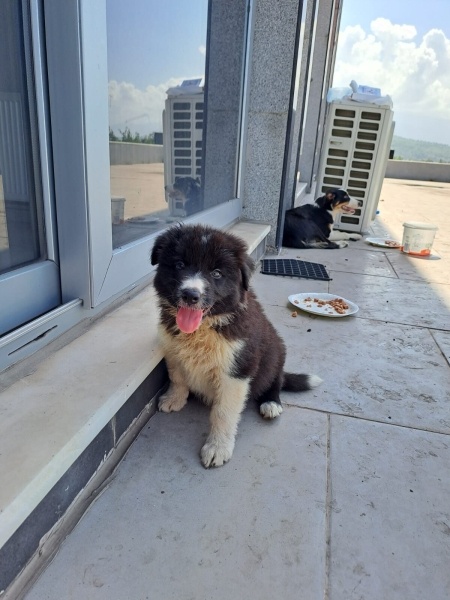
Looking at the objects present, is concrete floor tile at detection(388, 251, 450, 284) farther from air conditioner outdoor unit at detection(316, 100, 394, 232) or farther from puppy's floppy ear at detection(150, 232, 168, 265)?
puppy's floppy ear at detection(150, 232, 168, 265)

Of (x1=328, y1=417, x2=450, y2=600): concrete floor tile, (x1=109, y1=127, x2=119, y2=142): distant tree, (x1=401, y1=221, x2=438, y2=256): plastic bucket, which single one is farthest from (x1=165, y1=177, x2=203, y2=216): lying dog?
(x1=401, y1=221, x2=438, y2=256): plastic bucket

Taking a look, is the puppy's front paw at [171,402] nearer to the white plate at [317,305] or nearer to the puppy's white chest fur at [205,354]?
the puppy's white chest fur at [205,354]

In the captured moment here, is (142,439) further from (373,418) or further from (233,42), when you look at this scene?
(233,42)

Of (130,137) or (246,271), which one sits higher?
(130,137)

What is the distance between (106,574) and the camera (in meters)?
1.39

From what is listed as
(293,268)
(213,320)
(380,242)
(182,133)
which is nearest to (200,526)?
(213,320)

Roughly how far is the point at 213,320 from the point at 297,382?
84 cm

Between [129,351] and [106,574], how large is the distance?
0.88m

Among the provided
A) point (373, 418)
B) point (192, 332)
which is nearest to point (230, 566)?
point (192, 332)

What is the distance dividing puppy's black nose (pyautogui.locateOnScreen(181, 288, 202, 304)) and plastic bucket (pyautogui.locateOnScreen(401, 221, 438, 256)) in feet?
16.6

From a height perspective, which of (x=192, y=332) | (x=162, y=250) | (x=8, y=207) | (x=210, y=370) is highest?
(x=8, y=207)

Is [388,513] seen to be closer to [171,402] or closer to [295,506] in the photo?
[295,506]

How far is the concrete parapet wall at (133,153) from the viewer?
245 centimetres

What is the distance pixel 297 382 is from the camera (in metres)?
2.48
